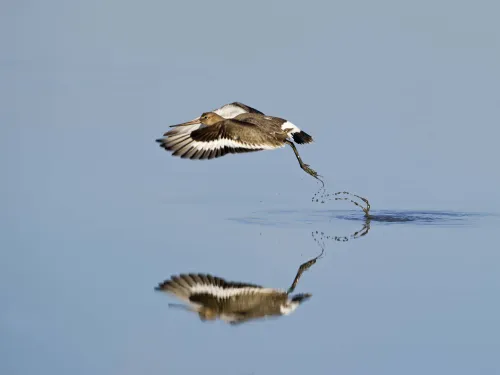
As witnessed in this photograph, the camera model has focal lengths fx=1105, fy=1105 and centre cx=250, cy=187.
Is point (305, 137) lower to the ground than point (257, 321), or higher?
higher

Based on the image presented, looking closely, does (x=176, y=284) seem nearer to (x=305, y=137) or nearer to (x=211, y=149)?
(x=211, y=149)

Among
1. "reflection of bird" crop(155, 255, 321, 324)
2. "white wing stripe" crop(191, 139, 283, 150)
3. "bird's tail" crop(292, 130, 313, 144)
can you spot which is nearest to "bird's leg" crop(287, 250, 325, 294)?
"reflection of bird" crop(155, 255, 321, 324)

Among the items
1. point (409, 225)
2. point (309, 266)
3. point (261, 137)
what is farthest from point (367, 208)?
point (309, 266)

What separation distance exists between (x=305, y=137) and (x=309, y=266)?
227 centimetres

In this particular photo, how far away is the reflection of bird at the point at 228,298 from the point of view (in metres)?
7.70

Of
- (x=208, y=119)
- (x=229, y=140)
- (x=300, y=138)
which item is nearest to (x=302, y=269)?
(x=229, y=140)

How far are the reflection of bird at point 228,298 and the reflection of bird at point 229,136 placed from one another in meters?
2.08

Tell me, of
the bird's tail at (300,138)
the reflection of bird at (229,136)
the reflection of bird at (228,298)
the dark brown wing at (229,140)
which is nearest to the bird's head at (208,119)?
the reflection of bird at (229,136)

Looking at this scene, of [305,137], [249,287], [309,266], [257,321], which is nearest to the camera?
[257,321]

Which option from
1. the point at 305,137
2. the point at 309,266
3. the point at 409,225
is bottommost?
the point at 309,266

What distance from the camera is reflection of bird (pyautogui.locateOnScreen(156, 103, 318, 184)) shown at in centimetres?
1025

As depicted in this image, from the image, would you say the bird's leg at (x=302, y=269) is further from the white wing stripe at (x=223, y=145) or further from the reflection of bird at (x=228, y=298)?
the white wing stripe at (x=223, y=145)

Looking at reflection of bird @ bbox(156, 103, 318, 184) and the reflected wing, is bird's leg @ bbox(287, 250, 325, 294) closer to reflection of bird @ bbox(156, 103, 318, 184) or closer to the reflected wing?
the reflected wing

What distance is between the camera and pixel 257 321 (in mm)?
7551
